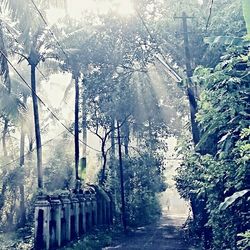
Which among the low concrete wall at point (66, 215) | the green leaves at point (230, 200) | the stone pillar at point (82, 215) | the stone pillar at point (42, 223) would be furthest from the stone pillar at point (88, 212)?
the green leaves at point (230, 200)

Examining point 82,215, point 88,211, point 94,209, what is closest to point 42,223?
point 82,215

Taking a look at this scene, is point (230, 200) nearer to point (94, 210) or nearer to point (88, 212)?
point (88, 212)

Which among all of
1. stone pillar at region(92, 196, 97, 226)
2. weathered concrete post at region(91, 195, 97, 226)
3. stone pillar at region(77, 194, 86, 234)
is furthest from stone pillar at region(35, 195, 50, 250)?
stone pillar at region(92, 196, 97, 226)

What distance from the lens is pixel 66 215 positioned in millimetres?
15805

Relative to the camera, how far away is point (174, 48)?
1712cm

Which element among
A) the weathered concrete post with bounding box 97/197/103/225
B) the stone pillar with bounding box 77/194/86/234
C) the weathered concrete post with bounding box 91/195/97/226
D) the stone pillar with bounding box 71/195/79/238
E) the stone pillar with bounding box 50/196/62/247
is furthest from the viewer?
the weathered concrete post with bounding box 97/197/103/225

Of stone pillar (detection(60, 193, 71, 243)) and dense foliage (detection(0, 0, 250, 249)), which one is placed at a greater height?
dense foliage (detection(0, 0, 250, 249))

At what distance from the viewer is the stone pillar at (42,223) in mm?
13805

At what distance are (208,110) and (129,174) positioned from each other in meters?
18.1

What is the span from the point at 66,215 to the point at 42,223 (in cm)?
195

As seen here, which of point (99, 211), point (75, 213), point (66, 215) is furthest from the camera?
point (99, 211)

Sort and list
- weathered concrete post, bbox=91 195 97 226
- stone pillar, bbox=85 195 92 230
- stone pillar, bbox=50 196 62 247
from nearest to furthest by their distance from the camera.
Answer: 1. stone pillar, bbox=50 196 62 247
2. stone pillar, bbox=85 195 92 230
3. weathered concrete post, bbox=91 195 97 226

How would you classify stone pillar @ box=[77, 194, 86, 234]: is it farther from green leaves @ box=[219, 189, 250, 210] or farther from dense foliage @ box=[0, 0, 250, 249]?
green leaves @ box=[219, 189, 250, 210]

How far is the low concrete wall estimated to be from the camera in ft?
45.7
